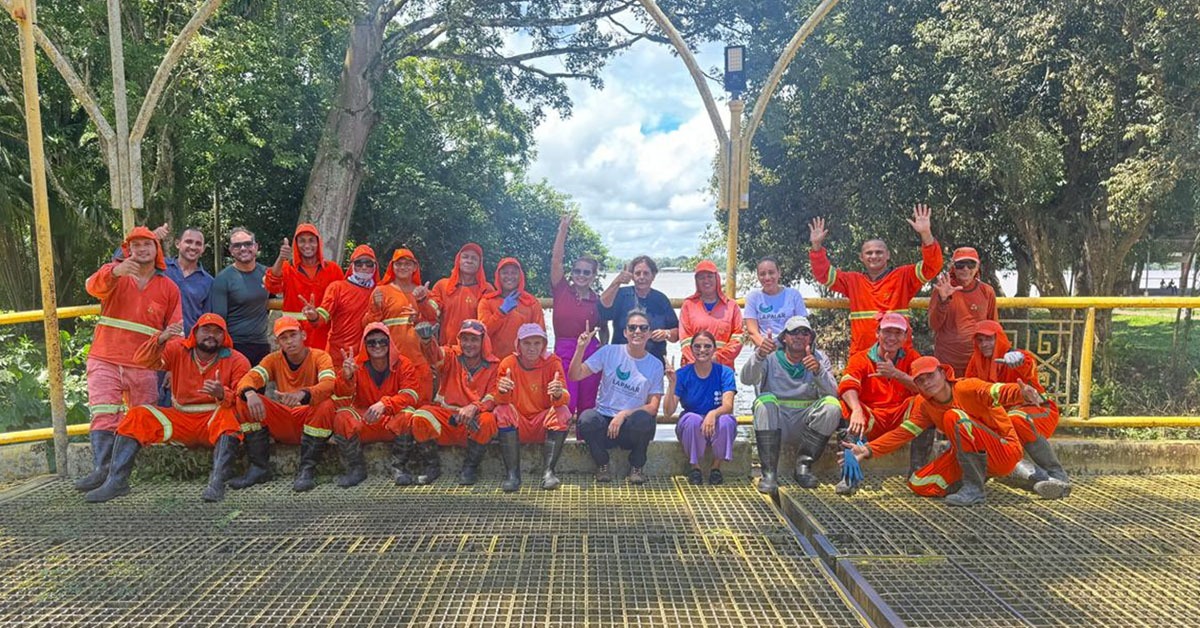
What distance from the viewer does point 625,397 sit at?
482 cm

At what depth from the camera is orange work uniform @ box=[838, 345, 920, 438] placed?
15.6 feet

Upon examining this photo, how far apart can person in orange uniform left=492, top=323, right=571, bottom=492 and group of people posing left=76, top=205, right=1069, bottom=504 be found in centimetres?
1

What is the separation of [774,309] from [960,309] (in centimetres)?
130

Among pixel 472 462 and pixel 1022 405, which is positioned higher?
pixel 1022 405

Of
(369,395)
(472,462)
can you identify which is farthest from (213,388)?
(472,462)

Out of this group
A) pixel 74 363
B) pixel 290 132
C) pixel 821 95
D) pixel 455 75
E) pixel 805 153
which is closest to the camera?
pixel 74 363

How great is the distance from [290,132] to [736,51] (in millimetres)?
8651

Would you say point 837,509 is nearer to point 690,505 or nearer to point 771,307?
point 690,505

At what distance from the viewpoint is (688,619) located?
2.94 meters

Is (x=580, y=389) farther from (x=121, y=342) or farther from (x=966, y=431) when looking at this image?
(x=121, y=342)

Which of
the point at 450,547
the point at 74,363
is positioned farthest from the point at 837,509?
the point at 74,363

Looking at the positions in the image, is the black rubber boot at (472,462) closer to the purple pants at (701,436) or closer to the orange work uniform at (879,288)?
the purple pants at (701,436)

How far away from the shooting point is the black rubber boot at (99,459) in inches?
180

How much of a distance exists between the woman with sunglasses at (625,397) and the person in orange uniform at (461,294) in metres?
0.98
